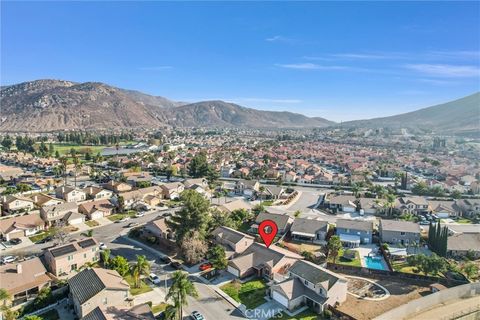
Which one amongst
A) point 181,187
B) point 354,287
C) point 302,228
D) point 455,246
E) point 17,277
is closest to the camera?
point 17,277

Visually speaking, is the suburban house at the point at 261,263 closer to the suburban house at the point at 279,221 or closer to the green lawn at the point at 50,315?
the suburban house at the point at 279,221

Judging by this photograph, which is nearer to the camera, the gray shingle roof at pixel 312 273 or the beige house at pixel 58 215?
the gray shingle roof at pixel 312 273

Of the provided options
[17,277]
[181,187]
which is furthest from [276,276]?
[181,187]

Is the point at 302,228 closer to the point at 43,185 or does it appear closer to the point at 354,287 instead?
the point at 354,287

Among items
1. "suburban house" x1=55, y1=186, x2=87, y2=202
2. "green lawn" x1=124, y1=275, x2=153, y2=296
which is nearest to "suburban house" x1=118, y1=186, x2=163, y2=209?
"suburban house" x1=55, y1=186, x2=87, y2=202

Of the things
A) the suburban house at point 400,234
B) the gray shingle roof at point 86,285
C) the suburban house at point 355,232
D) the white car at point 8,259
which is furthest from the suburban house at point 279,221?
the white car at point 8,259

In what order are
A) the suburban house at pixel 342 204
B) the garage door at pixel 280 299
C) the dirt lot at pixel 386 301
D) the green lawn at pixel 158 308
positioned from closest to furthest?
1. the green lawn at pixel 158 308
2. the dirt lot at pixel 386 301
3. the garage door at pixel 280 299
4. the suburban house at pixel 342 204
